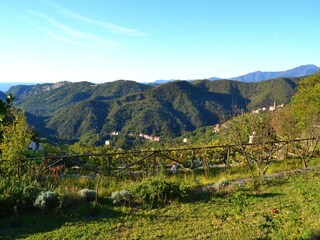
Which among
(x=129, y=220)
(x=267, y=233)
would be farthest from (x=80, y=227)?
(x=267, y=233)

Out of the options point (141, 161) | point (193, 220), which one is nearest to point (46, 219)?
point (193, 220)

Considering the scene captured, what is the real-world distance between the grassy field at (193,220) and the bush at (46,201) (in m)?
0.18

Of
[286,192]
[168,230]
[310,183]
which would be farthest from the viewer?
[310,183]

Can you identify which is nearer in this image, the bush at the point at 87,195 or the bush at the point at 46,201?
the bush at the point at 46,201

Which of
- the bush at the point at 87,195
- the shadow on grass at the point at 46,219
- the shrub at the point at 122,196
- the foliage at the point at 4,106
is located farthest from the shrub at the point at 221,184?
the foliage at the point at 4,106

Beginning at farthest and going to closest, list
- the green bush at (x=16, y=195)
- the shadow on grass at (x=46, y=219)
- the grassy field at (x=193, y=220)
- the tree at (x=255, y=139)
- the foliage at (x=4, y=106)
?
1. the tree at (x=255, y=139)
2. the green bush at (x=16, y=195)
3. the shadow on grass at (x=46, y=219)
4. the grassy field at (x=193, y=220)
5. the foliage at (x=4, y=106)

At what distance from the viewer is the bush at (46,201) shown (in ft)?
24.2

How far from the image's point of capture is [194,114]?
16475 cm

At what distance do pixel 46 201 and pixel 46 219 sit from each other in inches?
16.8

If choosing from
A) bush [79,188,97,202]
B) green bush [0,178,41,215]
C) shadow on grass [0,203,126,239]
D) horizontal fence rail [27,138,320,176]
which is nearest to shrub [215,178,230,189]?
horizontal fence rail [27,138,320,176]

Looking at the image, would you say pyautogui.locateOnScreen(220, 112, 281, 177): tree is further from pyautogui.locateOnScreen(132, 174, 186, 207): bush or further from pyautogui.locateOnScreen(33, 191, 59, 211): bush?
pyautogui.locateOnScreen(33, 191, 59, 211): bush

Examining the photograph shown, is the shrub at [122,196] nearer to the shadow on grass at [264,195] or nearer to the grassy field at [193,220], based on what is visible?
the grassy field at [193,220]

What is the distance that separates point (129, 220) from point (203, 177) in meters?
4.33

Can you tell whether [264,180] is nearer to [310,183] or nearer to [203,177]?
[310,183]
